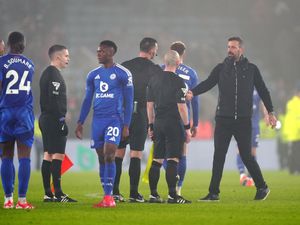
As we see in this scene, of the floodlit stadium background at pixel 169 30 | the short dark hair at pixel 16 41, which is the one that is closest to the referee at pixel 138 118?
the short dark hair at pixel 16 41

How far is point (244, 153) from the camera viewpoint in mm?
13977

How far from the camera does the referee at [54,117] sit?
13.4 metres

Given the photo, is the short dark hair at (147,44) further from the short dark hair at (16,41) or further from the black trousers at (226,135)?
the short dark hair at (16,41)

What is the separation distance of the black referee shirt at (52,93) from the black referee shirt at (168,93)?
1.45 m

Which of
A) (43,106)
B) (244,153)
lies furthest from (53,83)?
(244,153)

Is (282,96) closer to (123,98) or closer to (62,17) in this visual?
(62,17)

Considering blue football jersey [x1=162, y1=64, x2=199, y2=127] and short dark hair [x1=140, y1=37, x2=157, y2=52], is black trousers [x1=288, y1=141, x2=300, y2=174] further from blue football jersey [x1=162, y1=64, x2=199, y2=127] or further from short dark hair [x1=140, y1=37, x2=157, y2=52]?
short dark hair [x1=140, y1=37, x2=157, y2=52]

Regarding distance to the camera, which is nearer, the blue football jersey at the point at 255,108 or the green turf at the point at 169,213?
the green turf at the point at 169,213

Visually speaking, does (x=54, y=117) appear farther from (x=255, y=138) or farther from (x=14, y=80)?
(x=255, y=138)

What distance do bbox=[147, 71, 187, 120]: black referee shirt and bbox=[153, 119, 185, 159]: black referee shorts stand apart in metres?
0.11

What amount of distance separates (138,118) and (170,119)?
2.74ft

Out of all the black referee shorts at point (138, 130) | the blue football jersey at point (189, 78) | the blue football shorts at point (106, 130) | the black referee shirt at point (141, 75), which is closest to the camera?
the blue football shorts at point (106, 130)

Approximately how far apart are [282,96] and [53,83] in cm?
2205

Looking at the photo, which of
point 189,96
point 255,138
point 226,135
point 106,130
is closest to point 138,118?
point 189,96
